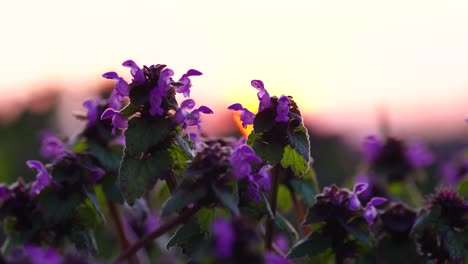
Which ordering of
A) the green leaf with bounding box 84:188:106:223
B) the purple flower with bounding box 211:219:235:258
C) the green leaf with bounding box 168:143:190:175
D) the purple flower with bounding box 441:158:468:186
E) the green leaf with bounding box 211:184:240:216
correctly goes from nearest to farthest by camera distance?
the purple flower with bounding box 211:219:235:258, the green leaf with bounding box 211:184:240:216, the green leaf with bounding box 168:143:190:175, the green leaf with bounding box 84:188:106:223, the purple flower with bounding box 441:158:468:186

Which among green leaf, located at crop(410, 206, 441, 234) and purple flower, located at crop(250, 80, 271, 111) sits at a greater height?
purple flower, located at crop(250, 80, 271, 111)

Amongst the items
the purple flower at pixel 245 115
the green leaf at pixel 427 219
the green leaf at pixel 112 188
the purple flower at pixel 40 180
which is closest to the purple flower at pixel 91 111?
the green leaf at pixel 112 188

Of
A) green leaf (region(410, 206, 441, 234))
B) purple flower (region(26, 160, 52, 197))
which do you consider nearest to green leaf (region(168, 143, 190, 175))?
purple flower (region(26, 160, 52, 197))

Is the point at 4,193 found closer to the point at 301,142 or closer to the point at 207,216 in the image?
the point at 207,216

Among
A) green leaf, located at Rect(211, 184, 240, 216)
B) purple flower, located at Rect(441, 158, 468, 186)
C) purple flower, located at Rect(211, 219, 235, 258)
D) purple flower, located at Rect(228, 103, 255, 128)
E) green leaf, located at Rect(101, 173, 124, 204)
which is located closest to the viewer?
purple flower, located at Rect(211, 219, 235, 258)

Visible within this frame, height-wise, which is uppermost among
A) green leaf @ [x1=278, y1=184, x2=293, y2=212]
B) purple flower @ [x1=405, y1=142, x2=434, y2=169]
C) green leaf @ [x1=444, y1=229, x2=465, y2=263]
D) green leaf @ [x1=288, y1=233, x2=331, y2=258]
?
green leaf @ [x1=288, y1=233, x2=331, y2=258]

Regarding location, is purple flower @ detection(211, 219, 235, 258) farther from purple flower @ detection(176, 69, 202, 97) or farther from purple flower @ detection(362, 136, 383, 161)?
purple flower @ detection(362, 136, 383, 161)

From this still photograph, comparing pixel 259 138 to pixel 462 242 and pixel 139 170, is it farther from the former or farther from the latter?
pixel 462 242

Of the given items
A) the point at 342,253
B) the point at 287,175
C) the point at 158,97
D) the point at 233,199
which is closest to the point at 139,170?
the point at 158,97
